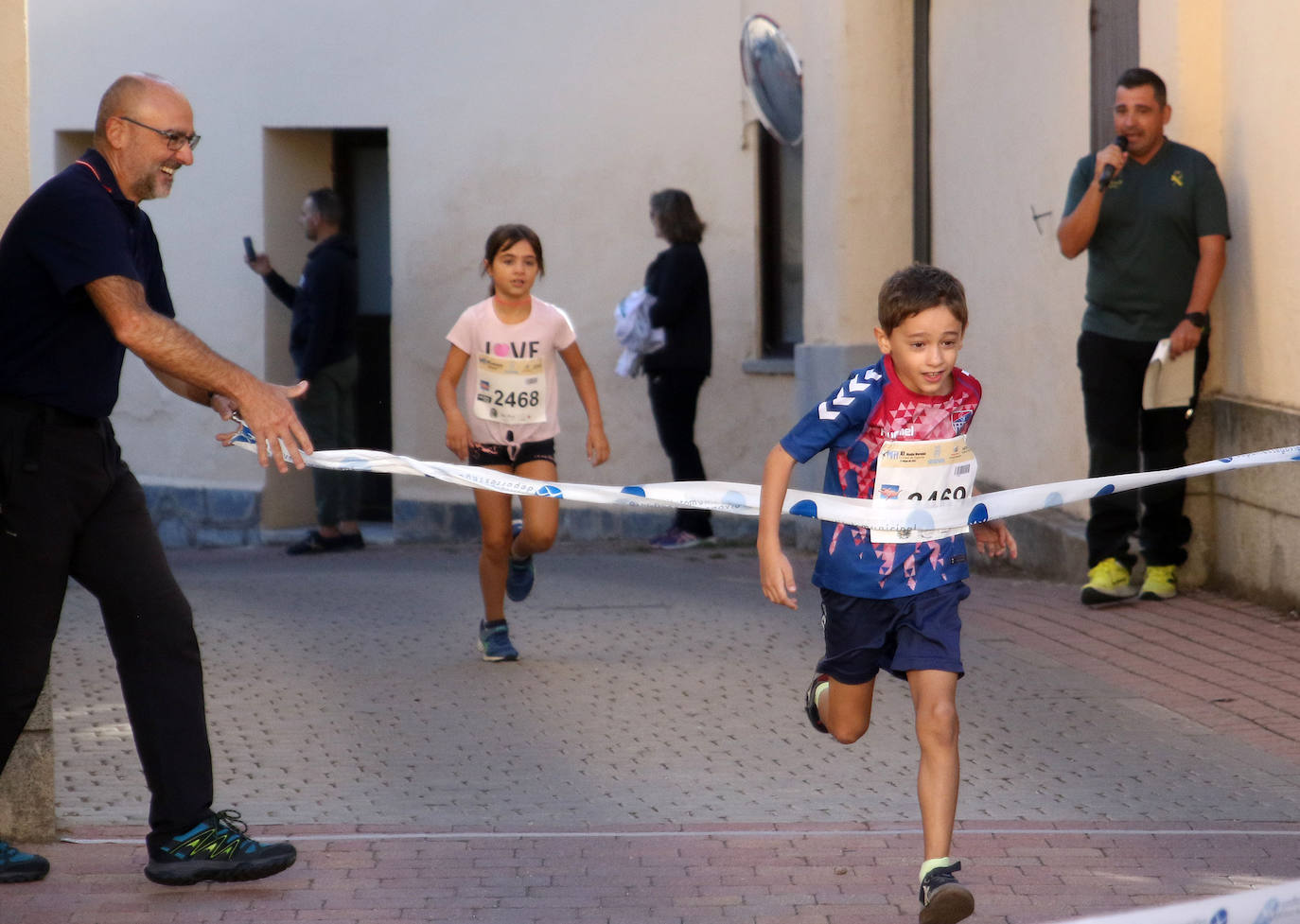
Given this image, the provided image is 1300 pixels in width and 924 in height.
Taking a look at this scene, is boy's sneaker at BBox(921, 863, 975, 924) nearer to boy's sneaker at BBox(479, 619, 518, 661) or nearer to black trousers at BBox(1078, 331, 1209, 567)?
boy's sneaker at BBox(479, 619, 518, 661)

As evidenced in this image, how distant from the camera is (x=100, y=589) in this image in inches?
178

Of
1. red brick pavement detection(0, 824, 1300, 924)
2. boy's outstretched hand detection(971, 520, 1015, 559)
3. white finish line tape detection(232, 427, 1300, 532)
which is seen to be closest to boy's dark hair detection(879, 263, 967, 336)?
white finish line tape detection(232, 427, 1300, 532)

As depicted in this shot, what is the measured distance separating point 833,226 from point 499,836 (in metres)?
7.06

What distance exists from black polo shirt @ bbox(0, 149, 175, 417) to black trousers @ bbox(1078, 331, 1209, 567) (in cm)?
513

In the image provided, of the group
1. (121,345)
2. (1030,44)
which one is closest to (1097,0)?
Result: (1030,44)

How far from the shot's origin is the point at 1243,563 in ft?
27.9

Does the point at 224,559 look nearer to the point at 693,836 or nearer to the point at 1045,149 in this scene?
the point at 1045,149

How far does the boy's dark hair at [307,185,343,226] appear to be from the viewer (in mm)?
11859

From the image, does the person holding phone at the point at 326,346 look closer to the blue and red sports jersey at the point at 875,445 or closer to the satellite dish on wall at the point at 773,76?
the satellite dish on wall at the point at 773,76

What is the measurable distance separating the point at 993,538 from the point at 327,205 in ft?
26.3

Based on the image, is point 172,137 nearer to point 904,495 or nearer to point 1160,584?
point 904,495

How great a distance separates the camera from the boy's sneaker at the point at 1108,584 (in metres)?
8.52

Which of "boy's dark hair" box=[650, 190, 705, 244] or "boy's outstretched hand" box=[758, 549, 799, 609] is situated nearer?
"boy's outstretched hand" box=[758, 549, 799, 609]

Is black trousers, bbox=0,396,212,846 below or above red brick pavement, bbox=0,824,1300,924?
above
